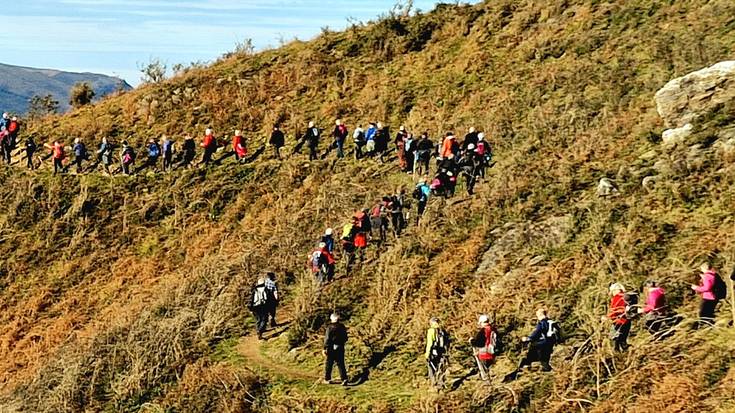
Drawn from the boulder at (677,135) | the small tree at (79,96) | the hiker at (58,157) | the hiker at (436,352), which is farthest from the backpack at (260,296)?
the small tree at (79,96)

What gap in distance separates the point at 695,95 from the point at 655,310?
30.7 feet

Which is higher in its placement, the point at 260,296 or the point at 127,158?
the point at 127,158

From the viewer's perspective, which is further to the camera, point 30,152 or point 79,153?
point 30,152

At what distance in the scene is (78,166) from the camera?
29.8 meters

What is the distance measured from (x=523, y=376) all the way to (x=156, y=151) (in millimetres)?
20170

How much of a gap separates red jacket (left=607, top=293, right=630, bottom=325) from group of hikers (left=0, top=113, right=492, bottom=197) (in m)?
10.4

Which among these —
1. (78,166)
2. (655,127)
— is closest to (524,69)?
(655,127)

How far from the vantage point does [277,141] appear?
28547 millimetres

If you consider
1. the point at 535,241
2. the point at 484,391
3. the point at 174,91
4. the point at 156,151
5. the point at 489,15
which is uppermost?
the point at 489,15

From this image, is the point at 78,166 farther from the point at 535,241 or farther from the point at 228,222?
the point at 535,241

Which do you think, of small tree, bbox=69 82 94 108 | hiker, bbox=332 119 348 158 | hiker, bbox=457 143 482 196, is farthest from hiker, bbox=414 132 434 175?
small tree, bbox=69 82 94 108

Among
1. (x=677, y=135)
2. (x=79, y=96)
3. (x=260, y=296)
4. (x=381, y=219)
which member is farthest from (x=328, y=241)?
(x=79, y=96)

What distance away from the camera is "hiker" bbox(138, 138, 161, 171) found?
97.3 ft

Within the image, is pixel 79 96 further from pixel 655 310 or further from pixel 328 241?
pixel 655 310
